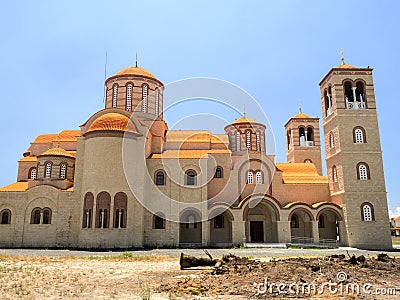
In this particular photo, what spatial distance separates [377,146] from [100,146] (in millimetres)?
18944

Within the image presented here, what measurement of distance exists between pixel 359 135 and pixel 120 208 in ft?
56.4

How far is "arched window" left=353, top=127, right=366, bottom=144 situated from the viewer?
2359 centimetres

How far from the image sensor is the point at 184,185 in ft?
74.9

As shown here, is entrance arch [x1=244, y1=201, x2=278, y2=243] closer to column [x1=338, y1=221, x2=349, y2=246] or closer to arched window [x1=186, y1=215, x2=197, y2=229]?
arched window [x1=186, y1=215, x2=197, y2=229]

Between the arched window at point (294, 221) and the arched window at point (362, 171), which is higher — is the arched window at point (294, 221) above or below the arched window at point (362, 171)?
below

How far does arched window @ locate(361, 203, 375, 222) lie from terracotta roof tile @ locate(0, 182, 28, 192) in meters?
22.7

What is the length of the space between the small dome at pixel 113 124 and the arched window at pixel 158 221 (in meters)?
5.81

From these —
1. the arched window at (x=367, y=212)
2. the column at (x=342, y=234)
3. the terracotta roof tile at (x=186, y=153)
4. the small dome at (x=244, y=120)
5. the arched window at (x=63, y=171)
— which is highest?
the small dome at (x=244, y=120)

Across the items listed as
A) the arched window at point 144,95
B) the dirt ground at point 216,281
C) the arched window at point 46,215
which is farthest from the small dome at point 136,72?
the dirt ground at point 216,281

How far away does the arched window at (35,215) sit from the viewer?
21.6 meters

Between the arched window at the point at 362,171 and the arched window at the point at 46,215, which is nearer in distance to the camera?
the arched window at the point at 46,215

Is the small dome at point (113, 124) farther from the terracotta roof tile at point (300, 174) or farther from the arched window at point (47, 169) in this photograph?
the terracotta roof tile at point (300, 174)

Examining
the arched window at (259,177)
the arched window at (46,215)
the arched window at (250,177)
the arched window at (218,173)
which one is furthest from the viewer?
the arched window at (259,177)

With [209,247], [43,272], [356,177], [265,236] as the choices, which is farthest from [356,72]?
[43,272]
